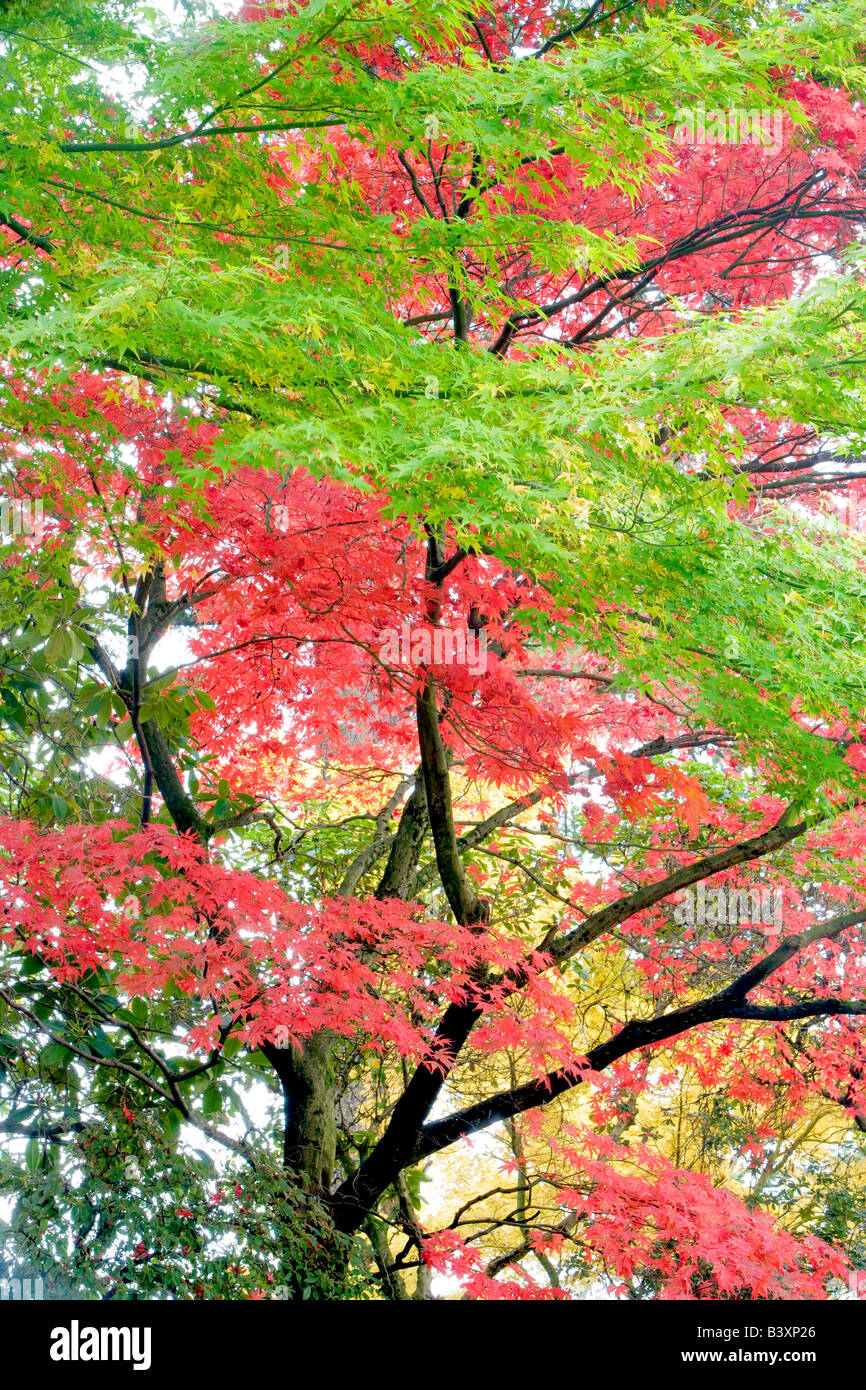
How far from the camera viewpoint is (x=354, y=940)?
4977mm

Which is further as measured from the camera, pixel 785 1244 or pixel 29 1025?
pixel 785 1244

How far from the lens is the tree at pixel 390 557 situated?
2979 mm

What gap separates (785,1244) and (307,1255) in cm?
211

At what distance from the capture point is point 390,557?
14.7 ft

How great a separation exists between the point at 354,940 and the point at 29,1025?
4.82 ft

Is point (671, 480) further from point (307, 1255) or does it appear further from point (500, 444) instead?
point (307, 1255)

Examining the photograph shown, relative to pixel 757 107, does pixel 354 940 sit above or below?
below

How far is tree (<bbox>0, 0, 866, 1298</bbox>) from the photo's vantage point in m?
2.98

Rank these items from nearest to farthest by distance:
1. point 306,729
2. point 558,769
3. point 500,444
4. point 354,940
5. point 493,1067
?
point 500,444 < point 558,769 < point 354,940 < point 306,729 < point 493,1067
